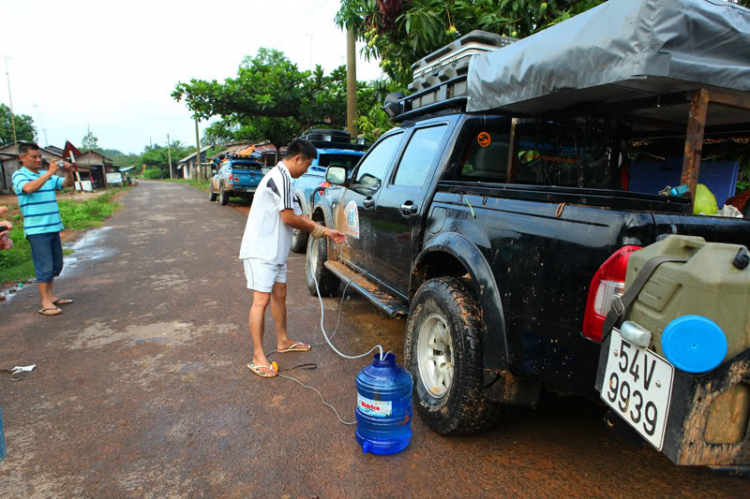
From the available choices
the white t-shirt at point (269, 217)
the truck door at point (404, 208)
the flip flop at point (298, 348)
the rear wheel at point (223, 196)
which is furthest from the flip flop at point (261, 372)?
the rear wheel at point (223, 196)

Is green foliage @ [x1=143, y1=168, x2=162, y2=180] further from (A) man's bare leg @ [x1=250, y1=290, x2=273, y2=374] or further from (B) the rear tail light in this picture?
(B) the rear tail light

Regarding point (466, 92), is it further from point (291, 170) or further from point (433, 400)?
point (433, 400)

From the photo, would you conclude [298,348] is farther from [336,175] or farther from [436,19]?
[436,19]

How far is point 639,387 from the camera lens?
5.17ft

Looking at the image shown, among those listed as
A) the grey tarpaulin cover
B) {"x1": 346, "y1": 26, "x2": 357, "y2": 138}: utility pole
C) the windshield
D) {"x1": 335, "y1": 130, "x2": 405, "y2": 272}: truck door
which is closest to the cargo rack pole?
the grey tarpaulin cover

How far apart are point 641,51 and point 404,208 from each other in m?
1.72

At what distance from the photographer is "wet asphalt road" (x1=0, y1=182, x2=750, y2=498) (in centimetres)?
233

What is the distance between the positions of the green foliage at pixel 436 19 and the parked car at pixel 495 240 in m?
2.47

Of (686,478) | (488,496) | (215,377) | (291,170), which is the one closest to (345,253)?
(291,170)

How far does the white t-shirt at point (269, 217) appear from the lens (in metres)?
3.53

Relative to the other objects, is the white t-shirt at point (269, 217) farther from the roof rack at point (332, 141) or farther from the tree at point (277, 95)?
the tree at point (277, 95)

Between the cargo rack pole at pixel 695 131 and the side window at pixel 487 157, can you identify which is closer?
the cargo rack pole at pixel 695 131

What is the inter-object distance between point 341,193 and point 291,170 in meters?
1.43

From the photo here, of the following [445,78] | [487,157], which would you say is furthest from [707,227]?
[445,78]
